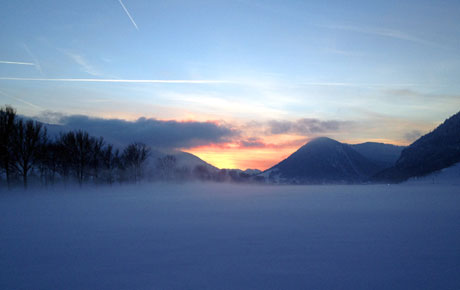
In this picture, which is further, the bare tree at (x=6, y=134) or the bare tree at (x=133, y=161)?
the bare tree at (x=133, y=161)

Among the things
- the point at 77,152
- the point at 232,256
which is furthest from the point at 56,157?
the point at 232,256

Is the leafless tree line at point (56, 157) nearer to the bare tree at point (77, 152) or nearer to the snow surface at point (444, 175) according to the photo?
the bare tree at point (77, 152)

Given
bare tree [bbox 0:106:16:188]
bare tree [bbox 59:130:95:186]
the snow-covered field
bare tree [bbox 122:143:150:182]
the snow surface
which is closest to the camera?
the snow-covered field

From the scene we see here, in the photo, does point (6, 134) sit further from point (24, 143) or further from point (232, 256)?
point (232, 256)

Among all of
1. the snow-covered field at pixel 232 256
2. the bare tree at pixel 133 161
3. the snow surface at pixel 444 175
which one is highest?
the bare tree at pixel 133 161

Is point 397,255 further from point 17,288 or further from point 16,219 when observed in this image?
point 16,219

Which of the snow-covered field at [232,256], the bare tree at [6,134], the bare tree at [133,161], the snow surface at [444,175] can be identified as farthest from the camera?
the snow surface at [444,175]

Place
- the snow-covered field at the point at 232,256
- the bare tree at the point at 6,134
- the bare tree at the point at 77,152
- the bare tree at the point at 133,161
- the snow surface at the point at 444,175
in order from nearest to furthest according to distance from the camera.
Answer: the snow-covered field at the point at 232,256 < the bare tree at the point at 6,134 < the bare tree at the point at 77,152 < the bare tree at the point at 133,161 < the snow surface at the point at 444,175

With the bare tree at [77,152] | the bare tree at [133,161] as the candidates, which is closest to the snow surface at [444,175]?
the bare tree at [133,161]

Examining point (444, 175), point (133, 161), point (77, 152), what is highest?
point (77, 152)

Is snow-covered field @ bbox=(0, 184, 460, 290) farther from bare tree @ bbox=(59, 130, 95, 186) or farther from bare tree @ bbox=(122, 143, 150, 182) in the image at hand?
bare tree @ bbox=(122, 143, 150, 182)

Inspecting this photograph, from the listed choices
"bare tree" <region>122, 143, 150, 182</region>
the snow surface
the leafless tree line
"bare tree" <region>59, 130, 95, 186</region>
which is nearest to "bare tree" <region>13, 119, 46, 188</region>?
the leafless tree line

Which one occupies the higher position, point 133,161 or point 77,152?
point 77,152

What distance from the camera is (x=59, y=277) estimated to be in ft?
24.8
